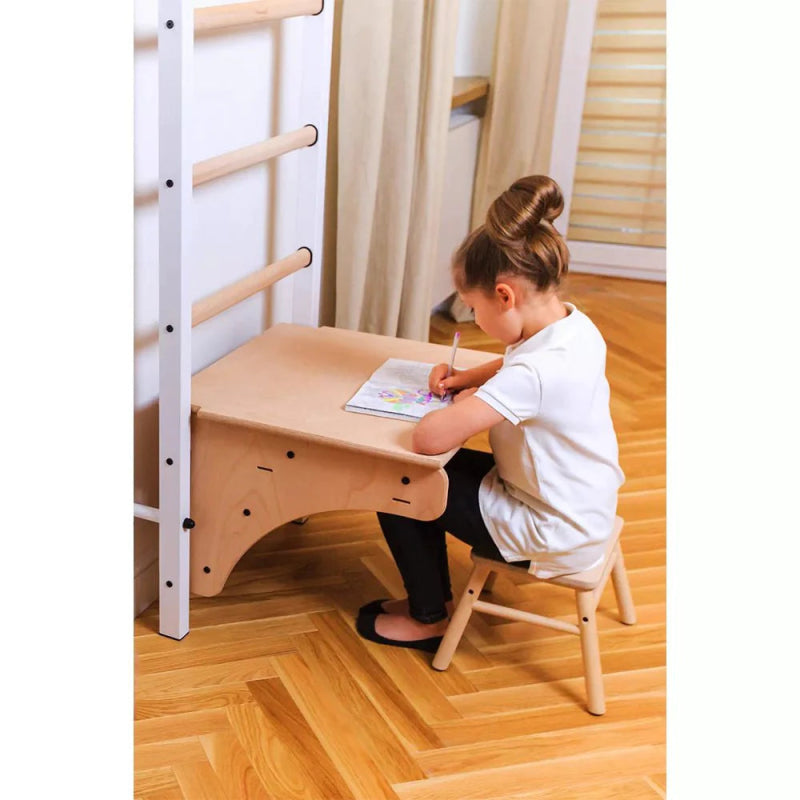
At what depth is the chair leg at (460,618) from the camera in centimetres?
150

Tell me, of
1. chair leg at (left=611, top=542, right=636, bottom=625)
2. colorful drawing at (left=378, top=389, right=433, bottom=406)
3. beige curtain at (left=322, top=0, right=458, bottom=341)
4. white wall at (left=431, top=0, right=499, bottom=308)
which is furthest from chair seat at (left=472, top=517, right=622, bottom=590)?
white wall at (left=431, top=0, right=499, bottom=308)

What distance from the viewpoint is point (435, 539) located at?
158 cm

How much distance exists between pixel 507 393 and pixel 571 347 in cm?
12

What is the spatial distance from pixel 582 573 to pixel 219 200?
810 mm

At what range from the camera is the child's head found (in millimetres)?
1333

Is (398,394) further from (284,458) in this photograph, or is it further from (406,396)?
(284,458)

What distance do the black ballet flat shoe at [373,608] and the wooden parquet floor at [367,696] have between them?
0.03 m

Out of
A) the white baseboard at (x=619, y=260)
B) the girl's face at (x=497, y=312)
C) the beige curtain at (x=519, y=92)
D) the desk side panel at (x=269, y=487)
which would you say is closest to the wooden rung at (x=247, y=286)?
the desk side panel at (x=269, y=487)

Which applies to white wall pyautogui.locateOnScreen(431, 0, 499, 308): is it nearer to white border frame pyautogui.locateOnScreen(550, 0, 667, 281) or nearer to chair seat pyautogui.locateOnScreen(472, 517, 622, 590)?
white border frame pyautogui.locateOnScreen(550, 0, 667, 281)

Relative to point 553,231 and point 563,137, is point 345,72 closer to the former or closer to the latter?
point 553,231

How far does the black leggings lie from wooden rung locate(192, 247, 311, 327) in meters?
0.41

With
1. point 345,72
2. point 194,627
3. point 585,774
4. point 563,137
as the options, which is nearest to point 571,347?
point 585,774

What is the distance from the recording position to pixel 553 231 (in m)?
1.36
